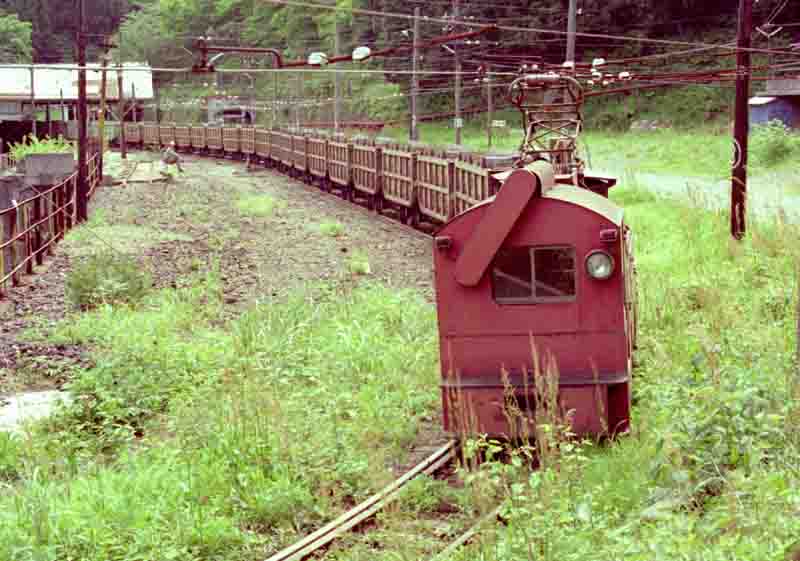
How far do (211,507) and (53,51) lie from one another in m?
77.6

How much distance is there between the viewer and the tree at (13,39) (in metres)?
61.2

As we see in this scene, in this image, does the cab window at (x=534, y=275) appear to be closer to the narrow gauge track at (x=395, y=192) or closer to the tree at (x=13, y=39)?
the narrow gauge track at (x=395, y=192)

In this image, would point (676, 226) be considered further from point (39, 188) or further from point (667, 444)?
point (39, 188)

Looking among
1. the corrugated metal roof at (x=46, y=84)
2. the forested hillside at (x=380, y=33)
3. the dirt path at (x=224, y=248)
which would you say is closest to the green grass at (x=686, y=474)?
the dirt path at (x=224, y=248)

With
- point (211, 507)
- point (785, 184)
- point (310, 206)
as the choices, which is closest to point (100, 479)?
point (211, 507)

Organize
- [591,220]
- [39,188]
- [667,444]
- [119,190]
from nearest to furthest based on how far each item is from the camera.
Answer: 1. [667,444]
2. [591,220]
3. [39,188]
4. [119,190]

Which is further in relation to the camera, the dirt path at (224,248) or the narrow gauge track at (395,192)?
the dirt path at (224,248)

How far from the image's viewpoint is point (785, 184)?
80.5ft

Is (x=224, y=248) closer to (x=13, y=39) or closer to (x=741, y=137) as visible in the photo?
(x=741, y=137)

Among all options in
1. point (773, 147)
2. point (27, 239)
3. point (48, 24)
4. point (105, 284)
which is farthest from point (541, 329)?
point (48, 24)

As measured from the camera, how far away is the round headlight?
854cm

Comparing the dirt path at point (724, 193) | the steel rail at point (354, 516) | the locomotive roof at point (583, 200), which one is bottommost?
the steel rail at point (354, 516)

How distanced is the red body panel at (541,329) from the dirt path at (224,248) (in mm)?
5393

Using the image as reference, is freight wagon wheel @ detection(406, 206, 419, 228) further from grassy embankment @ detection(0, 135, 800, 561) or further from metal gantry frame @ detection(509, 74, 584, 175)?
metal gantry frame @ detection(509, 74, 584, 175)
